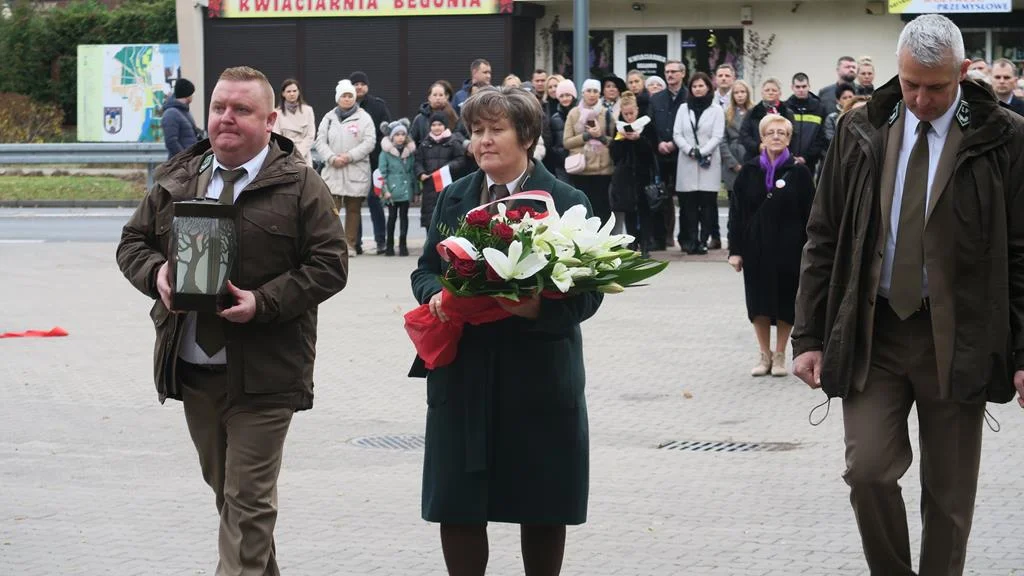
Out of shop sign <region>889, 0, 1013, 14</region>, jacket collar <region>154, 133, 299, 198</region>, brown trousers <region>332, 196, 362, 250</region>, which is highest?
shop sign <region>889, 0, 1013, 14</region>

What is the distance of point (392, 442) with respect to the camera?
9.37m

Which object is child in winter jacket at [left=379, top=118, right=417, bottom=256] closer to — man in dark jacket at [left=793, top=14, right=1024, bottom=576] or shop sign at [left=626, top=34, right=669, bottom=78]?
shop sign at [left=626, top=34, right=669, bottom=78]

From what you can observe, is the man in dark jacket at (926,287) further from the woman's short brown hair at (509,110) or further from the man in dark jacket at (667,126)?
the man in dark jacket at (667,126)

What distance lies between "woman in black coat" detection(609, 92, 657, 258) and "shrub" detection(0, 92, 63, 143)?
2149cm

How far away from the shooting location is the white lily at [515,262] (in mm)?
4875

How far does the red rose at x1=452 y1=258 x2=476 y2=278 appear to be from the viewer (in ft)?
16.2

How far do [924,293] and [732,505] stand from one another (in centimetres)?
270

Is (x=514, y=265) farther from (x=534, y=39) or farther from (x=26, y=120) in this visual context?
(x=26, y=120)

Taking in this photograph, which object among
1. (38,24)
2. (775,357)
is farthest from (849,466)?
(38,24)

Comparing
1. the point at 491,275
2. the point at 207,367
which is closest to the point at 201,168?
the point at 207,367

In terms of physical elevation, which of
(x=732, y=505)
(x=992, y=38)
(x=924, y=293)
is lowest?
(x=732, y=505)

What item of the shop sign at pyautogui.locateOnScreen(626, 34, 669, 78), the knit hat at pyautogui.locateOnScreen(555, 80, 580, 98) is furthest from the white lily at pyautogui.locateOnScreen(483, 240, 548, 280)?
the shop sign at pyautogui.locateOnScreen(626, 34, 669, 78)

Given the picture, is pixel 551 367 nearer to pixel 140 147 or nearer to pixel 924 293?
pixel 924 293

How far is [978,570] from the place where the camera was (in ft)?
21.4
